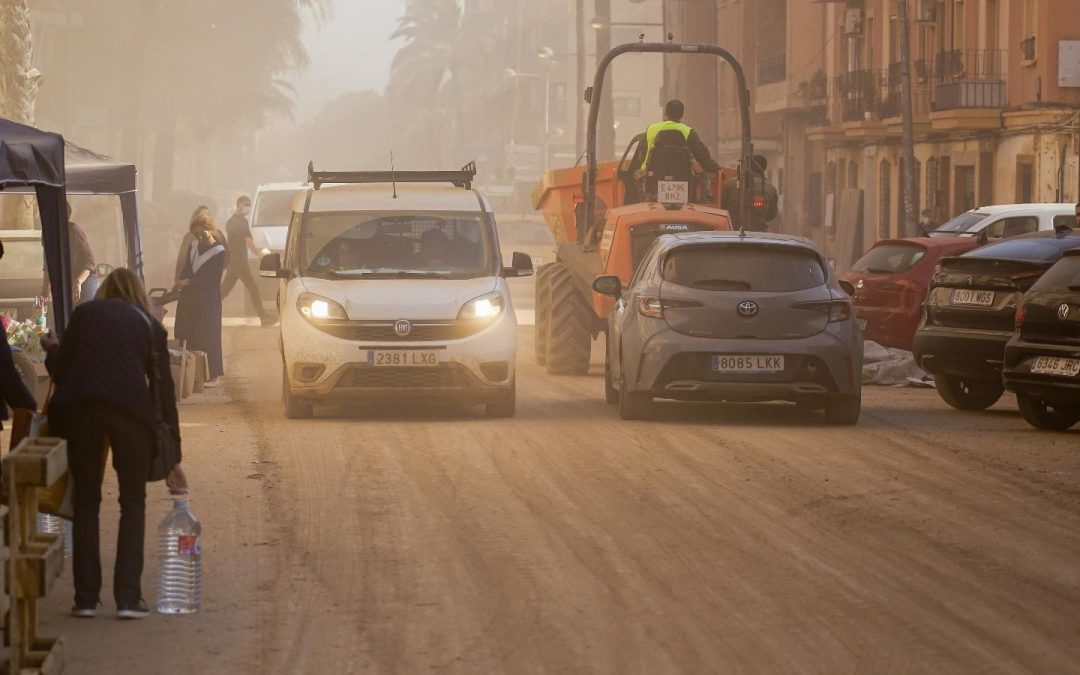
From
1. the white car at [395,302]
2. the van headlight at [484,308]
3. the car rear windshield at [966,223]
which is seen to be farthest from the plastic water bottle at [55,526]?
the car rear windshield at [966,223]

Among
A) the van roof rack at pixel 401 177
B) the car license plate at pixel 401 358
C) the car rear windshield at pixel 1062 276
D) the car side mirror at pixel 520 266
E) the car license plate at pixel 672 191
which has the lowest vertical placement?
the car license plate at pixel 401 358

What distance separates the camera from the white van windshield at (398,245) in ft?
59.3

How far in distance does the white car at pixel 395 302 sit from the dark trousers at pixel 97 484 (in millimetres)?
7683

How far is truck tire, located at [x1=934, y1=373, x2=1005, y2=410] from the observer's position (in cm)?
1933

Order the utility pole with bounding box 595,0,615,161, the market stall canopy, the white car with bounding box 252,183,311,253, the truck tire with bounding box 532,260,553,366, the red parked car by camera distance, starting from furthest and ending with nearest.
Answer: the utility pole with bounding box 595,0,615,161 < the white car with bounding box 252,183,311,253 < the red parked car < the truck tire with bounding box 532,260,553,366 < the market stall canopy

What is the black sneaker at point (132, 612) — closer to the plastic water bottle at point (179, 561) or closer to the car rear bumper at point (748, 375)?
the plastic water bottle at point (179, 561)

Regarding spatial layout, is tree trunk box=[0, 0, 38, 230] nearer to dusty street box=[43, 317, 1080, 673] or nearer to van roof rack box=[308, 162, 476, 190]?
van roof rack box=[308, 162, 476, 190]

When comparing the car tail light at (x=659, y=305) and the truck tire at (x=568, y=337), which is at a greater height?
the car tail light at (x=659, y=305)

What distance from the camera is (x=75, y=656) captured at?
8.45 metres

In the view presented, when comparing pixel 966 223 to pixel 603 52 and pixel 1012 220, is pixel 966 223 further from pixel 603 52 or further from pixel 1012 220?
pixel 603 52

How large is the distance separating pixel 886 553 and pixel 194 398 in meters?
10.1

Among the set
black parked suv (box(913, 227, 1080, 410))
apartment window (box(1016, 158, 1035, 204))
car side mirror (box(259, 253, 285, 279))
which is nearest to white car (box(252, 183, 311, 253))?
car side mirror (box(259, 253, 285, 279))

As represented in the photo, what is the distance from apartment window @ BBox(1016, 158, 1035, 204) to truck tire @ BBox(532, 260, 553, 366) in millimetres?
24447

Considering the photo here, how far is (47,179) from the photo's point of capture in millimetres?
13617
